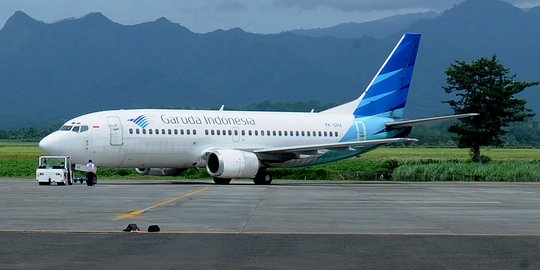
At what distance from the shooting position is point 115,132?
51.8 m

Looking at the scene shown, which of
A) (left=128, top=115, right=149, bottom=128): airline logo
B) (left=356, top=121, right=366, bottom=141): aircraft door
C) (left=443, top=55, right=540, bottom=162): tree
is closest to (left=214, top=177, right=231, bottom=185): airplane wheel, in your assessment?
(left=128, top=115, right=149, bottom=128): airline logo

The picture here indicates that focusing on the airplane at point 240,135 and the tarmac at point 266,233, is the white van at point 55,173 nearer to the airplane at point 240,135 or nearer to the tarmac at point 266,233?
the airplane at point 240,135

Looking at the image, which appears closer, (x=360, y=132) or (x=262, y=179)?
Result: (x=262, y=179)

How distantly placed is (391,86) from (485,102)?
58.4 ft

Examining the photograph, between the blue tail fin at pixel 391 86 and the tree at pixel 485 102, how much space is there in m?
16.2

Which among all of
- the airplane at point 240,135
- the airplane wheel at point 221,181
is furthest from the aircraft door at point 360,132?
the airplane wheel at point 221,181

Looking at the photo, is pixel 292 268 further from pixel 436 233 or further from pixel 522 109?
pixel 522 109

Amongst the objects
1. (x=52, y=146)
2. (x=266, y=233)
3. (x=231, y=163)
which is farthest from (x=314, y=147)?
(x=266, y=233)

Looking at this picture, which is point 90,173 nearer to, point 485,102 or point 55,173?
point 55,173

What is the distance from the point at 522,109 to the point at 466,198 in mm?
41105

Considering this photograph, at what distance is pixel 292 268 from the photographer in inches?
611

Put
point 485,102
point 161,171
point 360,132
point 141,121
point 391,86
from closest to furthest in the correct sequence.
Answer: point 141,121
point 161,171
point 360,132
point 391,86
point 485,102

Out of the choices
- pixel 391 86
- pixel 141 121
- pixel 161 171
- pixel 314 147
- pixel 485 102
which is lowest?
pixel 161 171

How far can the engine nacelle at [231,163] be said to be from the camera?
53469mm
